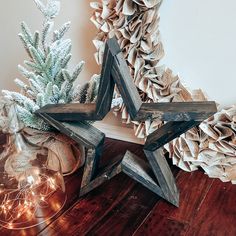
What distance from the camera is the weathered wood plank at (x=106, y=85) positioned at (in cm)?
70

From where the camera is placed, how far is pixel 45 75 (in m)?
0.89

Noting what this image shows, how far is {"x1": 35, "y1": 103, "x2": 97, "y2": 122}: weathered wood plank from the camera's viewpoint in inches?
30.8

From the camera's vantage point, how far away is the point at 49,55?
2.81 feet

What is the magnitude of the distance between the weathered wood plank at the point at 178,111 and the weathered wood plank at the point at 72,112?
0.47 feet

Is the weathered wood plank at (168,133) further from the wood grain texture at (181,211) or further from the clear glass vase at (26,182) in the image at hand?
the clear glass vase at (26,182)

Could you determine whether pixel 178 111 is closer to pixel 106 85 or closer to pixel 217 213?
pixel 106 85

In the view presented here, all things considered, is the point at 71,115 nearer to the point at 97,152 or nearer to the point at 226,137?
the point at 97,152

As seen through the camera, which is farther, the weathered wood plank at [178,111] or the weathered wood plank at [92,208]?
the weathered wood plank at [92,208]

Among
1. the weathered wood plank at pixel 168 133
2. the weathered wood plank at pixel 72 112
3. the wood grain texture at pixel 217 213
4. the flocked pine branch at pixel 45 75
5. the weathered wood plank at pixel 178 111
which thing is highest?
the flocked pine branch at pixel 45 75

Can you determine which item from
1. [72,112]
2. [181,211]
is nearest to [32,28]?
[72,112]

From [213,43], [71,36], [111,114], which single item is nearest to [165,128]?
[213,43]

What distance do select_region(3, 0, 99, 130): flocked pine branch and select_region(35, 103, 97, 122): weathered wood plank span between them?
0.05m

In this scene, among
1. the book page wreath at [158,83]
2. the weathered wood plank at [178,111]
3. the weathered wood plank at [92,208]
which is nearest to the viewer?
the weathered wood plank at [178,111]

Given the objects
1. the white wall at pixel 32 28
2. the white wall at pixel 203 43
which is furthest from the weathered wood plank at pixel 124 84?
the white wall at pixel 32 28
